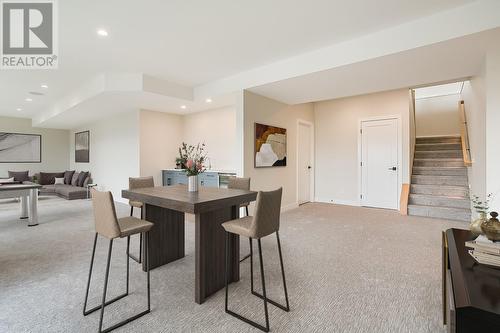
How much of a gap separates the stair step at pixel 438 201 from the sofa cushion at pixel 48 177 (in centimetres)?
1121

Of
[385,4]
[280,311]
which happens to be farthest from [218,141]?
[280,311]

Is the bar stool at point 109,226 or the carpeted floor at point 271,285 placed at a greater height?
the bar stool at point 109,226

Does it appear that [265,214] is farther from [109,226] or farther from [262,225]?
[109,226]

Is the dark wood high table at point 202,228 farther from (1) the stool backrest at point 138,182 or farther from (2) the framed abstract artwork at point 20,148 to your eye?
(2) the framed abstract artwork at point 20,148

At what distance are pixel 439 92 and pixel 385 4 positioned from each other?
23.9ft

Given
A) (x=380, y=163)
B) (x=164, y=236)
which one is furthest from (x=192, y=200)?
(x=380, y=163)

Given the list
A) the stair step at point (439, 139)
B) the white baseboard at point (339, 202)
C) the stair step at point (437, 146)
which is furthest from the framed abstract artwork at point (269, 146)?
the stair step at point (439, 139)

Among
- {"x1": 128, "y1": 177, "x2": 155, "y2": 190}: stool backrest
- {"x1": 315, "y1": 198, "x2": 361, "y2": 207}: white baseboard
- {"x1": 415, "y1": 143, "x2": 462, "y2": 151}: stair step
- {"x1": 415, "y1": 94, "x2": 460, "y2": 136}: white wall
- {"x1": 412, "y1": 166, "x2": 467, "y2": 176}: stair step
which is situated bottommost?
{"x1": 315, "y1": 198, "x2": 361, "y2": 207}: white baseboard

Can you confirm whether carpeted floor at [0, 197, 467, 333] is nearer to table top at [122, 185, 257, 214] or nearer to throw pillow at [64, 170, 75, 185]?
table top at [122, 185, 257, 214]

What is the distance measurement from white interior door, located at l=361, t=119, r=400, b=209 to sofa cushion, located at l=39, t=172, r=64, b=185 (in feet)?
33.9

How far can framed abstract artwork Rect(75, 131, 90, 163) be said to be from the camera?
338 inches

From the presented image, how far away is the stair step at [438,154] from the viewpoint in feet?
20.4

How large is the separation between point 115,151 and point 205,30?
17.6ft

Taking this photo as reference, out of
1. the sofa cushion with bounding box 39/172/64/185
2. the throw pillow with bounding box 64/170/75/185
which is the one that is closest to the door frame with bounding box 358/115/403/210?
the throw pillow with bounding box 64/170/75/185
